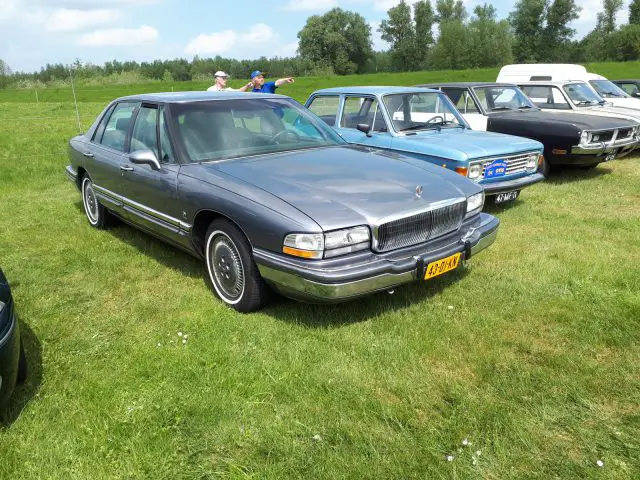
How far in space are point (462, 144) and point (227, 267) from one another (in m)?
3.56

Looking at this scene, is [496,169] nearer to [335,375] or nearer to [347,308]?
[347,308]

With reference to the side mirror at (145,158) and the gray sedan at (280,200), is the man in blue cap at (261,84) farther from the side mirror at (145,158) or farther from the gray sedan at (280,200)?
the side mirror at (145,158)

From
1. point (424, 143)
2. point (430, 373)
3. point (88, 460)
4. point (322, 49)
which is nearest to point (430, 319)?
point (430, 373)

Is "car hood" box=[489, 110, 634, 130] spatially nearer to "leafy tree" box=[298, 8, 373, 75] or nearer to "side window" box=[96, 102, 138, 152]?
"side window" box=[96, 102, 138, 152]

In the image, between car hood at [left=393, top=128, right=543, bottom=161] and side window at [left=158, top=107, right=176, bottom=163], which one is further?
car hood at [left=393, top=128, right=543, bottom=161]

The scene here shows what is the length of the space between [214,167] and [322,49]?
84.5m

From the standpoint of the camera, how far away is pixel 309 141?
15.6 feet

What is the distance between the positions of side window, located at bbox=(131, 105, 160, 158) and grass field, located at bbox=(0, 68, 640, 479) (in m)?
1.13

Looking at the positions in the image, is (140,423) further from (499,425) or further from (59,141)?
(59,141)

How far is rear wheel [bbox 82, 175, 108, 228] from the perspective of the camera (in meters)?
6.04

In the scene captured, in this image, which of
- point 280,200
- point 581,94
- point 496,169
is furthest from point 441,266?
point 581,94

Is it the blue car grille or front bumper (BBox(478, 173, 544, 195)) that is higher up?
the blue car grille

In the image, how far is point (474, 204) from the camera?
4191mm

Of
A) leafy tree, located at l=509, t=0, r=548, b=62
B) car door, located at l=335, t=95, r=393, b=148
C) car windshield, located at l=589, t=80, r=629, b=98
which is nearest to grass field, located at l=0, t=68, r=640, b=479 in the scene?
car door, located at l=335, t=95, r=393, b=148
